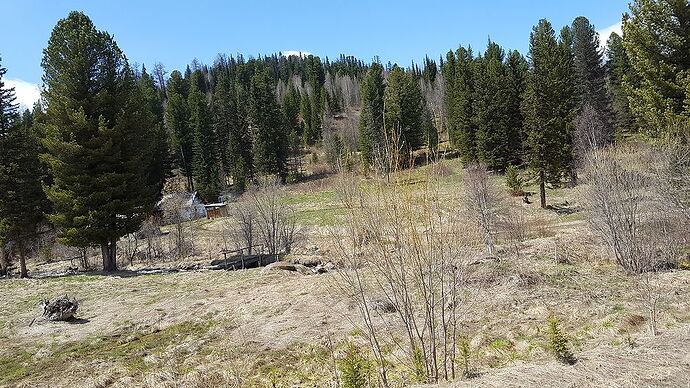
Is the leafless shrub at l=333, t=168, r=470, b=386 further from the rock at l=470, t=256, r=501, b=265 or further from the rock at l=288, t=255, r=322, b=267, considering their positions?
the rock at l=288, t=255, r=322, b=267

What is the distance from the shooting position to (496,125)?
43.6 metres

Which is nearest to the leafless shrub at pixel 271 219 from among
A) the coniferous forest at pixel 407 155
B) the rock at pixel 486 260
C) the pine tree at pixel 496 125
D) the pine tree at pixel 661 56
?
the coniferous forest at pixel 407 155

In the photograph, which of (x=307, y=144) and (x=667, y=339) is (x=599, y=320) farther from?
(x=307, y=144)

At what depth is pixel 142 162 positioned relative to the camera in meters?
23.4

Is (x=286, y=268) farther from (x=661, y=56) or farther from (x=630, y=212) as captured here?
(x=661, y=56)

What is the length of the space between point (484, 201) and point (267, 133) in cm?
4230

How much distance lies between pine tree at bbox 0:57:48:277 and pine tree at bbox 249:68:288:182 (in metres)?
32.2

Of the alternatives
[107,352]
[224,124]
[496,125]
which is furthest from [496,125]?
[107,352]

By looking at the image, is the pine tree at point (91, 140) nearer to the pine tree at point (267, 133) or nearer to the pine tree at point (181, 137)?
the pine tree at point (267, 133)

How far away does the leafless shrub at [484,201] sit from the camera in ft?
60.8

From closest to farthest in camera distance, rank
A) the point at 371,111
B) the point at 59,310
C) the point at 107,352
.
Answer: the point at 107,352
the point at 59,310
the point at 371,111

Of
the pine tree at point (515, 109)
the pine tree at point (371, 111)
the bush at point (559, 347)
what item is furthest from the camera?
the pine tree at point (371, 111)

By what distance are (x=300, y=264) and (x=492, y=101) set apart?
30.6 metres

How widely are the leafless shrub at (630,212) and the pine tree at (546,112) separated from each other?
16.9 m
